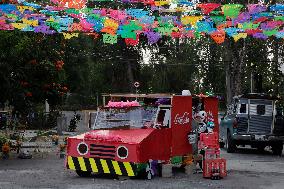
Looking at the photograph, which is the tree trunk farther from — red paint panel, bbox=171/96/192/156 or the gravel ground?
red paint panel, bbox=171/96/192/156

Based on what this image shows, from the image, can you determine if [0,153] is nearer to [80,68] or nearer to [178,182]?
[178,182]

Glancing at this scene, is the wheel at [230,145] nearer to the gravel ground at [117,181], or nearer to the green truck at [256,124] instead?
the green truck at [256,124]

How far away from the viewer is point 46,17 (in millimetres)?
16172

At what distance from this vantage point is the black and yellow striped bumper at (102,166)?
44.8 ft

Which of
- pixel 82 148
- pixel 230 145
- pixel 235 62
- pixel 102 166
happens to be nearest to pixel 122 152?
pixel 102 166

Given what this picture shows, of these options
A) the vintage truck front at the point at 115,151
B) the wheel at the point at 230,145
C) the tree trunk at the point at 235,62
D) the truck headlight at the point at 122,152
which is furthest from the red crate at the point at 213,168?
the tree trunk at the point at 235,62

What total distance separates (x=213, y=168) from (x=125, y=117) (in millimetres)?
2823

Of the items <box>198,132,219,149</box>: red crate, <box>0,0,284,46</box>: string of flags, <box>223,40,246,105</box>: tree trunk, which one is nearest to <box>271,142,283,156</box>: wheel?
<box>0,0,284,46</box>: string of flags

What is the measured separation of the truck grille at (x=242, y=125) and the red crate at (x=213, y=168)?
8637 millimetres

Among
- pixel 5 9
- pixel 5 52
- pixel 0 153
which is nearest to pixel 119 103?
pixel 5 9

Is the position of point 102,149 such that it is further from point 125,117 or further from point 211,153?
point 211,153

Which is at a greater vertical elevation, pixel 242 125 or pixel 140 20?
pixel 140 20

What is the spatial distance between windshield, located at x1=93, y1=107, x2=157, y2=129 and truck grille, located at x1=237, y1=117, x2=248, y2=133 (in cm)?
892

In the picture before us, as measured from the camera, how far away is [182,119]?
15.7 metres
